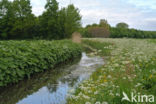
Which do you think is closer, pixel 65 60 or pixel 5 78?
pixel 5 78

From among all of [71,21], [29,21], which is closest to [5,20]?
[29,21]

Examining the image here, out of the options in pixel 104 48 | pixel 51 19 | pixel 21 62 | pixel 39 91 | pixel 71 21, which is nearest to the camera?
pixel 39 91

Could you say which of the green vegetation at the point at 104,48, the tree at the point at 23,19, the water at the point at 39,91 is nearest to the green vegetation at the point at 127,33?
the tree at the point at 23,19

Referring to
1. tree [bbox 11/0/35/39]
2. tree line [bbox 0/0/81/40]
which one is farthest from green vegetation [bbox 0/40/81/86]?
tree [bbox 11/0/35/39]

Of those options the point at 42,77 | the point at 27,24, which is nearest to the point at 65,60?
the point at 42,77

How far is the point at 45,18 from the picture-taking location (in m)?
38.5

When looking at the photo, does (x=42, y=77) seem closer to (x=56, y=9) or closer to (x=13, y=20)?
(x=56, y=9)

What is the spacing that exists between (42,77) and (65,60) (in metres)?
5.23

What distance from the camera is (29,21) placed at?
4100 cm

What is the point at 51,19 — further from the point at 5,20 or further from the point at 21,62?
the point at 21,62

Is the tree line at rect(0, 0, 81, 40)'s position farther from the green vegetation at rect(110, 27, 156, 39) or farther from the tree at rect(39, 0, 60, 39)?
the green vegetation at rect(110, 27, 156, 39)

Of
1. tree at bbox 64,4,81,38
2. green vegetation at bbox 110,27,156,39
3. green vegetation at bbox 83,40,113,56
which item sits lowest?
green vegetation at bbox 83,40,113,56

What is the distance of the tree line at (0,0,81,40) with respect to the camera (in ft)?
122

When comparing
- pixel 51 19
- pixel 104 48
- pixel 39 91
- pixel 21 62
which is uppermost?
pixel 51 19
